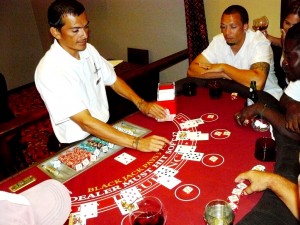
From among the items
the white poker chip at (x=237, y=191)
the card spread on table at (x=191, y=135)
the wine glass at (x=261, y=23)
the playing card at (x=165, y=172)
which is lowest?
the white poker chip at (x=237, y=191)

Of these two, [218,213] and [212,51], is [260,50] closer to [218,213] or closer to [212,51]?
[212,51]

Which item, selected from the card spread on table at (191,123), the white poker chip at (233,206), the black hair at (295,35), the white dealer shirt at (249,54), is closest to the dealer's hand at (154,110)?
the card spread on table at (191,123)

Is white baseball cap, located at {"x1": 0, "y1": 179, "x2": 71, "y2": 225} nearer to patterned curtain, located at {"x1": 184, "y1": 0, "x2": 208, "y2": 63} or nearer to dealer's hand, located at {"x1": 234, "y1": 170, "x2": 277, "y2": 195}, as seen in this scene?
dealer's hand, located at {"x1": 234, "y1": 170, "x2": 277, "y2": 195}

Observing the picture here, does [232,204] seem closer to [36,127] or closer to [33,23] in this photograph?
[36,127]

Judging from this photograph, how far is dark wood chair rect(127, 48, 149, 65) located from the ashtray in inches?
127

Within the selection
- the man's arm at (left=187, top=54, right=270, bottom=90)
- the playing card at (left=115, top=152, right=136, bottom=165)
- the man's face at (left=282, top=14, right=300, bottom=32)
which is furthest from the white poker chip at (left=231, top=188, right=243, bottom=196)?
the man's face at (left=282, top=14, right=300, bottom=32)

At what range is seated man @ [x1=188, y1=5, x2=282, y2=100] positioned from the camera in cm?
272

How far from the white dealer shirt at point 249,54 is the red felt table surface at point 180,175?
0.99 meters

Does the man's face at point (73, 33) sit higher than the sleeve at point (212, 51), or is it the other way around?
the man's face at point (73, 33)

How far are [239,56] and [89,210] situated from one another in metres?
2.18

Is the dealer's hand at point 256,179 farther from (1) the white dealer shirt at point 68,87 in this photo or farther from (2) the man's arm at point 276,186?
(1) the white dealer shirt at point 68,87

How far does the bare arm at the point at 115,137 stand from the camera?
6.29ft

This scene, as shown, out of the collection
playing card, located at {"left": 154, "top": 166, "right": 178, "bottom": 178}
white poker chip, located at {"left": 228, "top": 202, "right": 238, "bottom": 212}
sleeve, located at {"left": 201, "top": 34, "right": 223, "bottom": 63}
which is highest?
sleeve, located at {"left": 201, "top": 34, "right": 223, "bottom": 63}

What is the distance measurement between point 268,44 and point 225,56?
0.43 m
